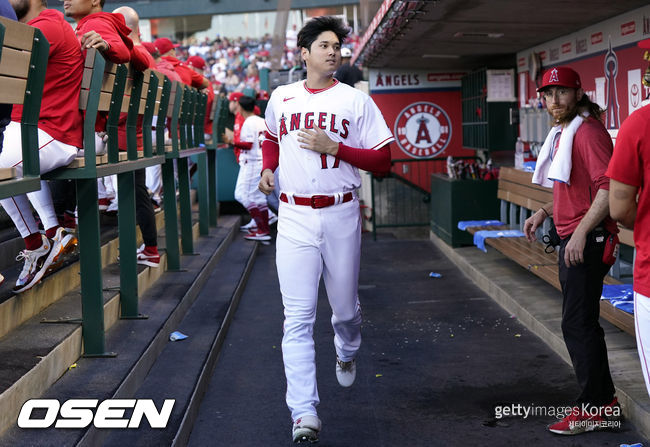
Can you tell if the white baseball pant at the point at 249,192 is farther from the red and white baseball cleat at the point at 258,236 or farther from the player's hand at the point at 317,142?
the player's hand at the point at 317,142

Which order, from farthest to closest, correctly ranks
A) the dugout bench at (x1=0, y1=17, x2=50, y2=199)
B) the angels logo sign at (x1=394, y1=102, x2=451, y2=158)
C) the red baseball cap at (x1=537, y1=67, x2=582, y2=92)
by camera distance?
the angels logo sign at (x1=394, y1=102, x2=451, y2=158)
the red baseball cap at (x1=537, y1=67, x2=582, y2=92)
the dugout bench at (x1=0, y1=17, x2=50, y2=199)

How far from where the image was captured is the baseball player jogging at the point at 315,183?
4273 mm

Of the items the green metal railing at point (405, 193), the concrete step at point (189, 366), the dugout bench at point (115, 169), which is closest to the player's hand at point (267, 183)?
the dugout bench at point (115, 169)

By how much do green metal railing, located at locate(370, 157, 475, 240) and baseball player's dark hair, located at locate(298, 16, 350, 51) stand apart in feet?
29.4

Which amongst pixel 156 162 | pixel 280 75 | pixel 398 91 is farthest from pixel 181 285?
pixel 280 75

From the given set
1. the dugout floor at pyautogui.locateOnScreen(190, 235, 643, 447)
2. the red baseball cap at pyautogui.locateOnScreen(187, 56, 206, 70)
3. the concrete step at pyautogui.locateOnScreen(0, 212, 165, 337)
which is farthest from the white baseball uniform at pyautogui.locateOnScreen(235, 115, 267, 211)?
the concrete step at pyautogui.locateOnScreen(0, 212, 165, 337)

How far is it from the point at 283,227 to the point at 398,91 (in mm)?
10237

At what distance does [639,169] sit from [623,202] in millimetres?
137

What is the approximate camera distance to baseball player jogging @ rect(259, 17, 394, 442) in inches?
168

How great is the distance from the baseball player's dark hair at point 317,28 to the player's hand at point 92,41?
3.87 feet

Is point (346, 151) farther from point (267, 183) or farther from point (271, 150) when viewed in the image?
point (271, 150)

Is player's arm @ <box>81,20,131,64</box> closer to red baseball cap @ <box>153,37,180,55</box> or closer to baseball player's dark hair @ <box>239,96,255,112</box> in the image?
red baseball cap @ <box>153,37,180,55</box>

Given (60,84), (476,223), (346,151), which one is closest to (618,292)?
(346,151)

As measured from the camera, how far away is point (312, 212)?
4.35m
